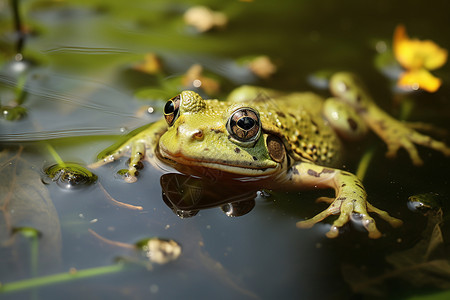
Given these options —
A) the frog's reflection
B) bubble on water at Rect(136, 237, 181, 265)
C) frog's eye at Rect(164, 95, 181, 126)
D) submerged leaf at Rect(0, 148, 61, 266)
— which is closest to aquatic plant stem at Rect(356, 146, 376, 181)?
the frog's reflection

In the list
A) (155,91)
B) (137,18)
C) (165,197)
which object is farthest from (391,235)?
(137,18)

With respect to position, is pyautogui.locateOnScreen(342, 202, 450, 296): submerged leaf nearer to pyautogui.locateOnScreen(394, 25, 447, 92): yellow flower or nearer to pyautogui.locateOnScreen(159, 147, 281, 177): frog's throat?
pyautogui.locateOnScreen(159, 147, 281, 177): frog's throat

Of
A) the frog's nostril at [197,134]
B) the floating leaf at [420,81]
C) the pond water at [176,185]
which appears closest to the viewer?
the pond water at [176,185]

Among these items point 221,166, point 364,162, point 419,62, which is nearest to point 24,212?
point 221,166

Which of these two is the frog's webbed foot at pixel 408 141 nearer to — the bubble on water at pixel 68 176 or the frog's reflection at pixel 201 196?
the frog's reflection at pixel 201 196

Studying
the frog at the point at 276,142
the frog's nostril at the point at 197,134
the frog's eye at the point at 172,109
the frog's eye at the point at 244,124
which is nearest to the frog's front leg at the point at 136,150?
the frog at the point at 276,142

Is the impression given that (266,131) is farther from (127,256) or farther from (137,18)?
(137,18)
